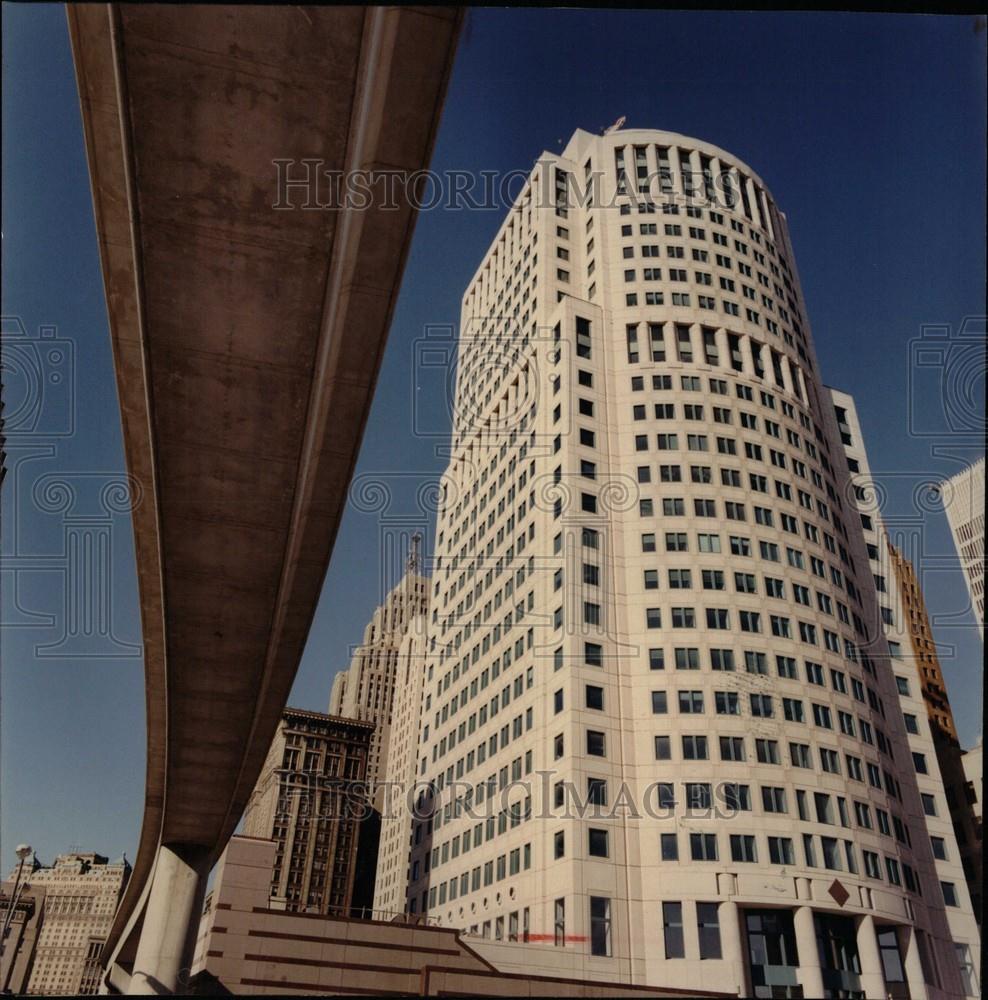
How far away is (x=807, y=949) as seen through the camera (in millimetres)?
44438

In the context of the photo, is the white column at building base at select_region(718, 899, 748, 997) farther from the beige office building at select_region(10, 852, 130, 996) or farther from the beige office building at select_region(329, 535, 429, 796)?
the beige office building at select_region(10, 852, 130, 996)

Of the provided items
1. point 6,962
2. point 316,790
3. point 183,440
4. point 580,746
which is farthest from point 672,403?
point 316,790

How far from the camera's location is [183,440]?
10953mm

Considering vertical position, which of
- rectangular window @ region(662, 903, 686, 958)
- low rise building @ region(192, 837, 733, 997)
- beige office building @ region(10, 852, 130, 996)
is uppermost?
beige office building @ region(10, 852, 130, 996)

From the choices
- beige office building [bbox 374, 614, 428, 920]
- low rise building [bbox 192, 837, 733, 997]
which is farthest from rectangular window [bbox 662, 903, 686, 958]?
beige office building [bbox 374, 614, 428, 920]

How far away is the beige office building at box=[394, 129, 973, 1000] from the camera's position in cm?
4559

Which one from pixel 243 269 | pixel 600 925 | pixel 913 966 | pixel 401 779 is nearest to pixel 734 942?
pixel 600 925

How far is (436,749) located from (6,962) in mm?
43180

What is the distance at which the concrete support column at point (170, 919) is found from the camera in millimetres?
32781

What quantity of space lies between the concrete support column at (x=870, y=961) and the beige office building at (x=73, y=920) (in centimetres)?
14433

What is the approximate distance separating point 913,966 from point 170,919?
4171 centimetres

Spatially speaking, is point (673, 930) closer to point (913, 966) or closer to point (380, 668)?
point (913, 966)

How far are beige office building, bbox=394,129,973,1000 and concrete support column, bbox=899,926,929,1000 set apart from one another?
0.12 m

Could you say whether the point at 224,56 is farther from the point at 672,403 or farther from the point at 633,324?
the point at 633,324
